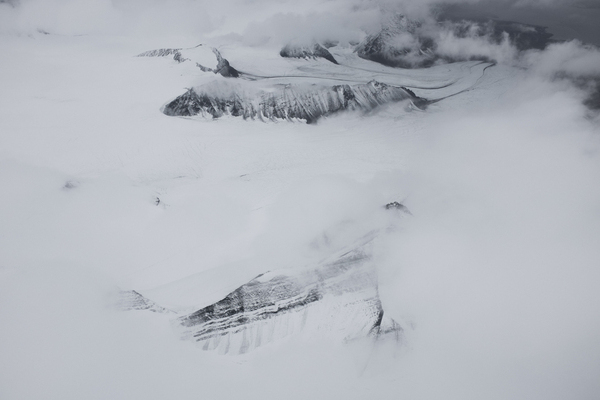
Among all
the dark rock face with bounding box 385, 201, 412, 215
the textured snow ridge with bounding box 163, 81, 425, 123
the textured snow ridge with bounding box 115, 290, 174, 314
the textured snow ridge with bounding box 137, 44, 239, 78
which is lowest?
the textured snow ridge with bounding box 115, 290, 174, 314

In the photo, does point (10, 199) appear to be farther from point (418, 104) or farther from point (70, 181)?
point (418, 104)

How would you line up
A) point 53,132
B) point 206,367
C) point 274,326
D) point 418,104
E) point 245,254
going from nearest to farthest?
1. point 206,367
2. point 274,326
3. point 245,254
4. point 53,132
5. point 418,104

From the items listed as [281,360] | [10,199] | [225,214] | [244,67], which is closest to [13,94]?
[10,199]

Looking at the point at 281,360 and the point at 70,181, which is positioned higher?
the point at 70,181

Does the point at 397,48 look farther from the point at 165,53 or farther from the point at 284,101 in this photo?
the point at 165,53

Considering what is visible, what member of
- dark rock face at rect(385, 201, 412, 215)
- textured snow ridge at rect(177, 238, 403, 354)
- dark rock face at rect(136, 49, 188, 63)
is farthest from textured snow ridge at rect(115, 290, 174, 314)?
dark rock face at rect(136, 49, 188, 63)

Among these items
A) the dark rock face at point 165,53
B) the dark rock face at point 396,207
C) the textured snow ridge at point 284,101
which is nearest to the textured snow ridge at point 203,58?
the dark rock face at point 165,53

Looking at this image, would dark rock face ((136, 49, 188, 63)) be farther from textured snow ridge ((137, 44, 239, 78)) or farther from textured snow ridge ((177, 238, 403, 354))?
textured snow ridge ((177, 238, 403, 354))
